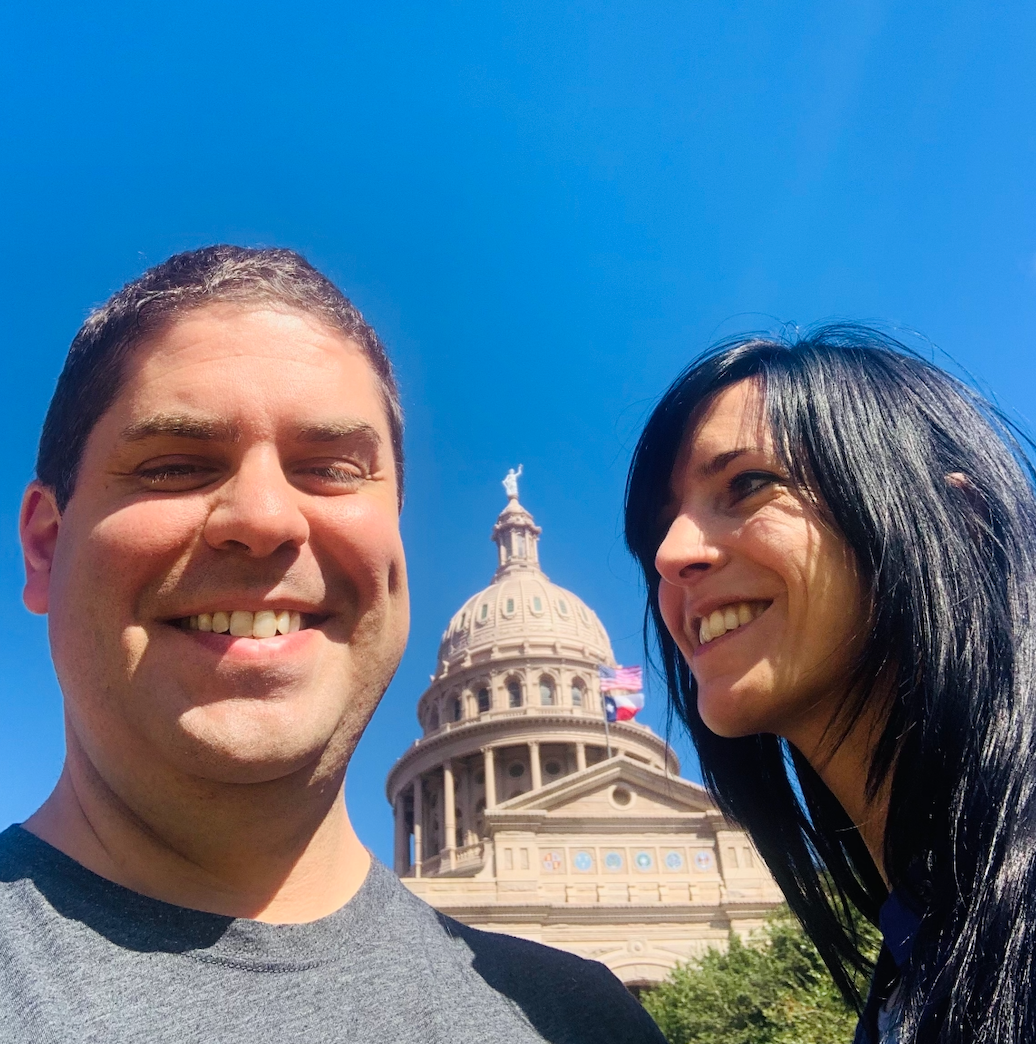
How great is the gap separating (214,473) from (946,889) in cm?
237

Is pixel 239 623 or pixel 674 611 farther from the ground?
pixel 674 611

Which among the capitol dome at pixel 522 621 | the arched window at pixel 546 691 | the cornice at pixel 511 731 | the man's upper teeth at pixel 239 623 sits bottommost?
the man's upper teeth at pixel 239 623

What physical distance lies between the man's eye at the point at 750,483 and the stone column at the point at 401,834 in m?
56.2

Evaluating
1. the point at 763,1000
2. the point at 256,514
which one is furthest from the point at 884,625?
the point at 763,1000

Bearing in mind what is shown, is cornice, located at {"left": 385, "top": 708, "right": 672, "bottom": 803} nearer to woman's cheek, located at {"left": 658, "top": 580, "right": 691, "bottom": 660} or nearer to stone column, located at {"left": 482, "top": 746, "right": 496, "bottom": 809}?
stone column, located at {"left": 482, "top": 746, "right": 496, "bottom": 809}

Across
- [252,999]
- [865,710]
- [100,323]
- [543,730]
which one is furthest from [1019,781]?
[543,730]

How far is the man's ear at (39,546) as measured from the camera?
276 centimetres

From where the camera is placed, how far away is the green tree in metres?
15.1

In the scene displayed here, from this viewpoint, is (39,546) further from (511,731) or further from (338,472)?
(511,731)

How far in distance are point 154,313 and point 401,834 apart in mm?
57958

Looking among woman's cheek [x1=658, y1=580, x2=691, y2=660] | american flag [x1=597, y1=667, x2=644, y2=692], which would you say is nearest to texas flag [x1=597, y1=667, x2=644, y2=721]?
american flag [x1=597, y1=667, x2=644, y2=692]

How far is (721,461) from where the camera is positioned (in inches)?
128

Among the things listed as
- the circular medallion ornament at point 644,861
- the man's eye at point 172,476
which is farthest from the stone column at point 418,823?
the man's eye at point 172,476

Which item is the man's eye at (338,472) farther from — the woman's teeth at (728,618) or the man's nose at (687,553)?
the woman's teeth at (728,618)
